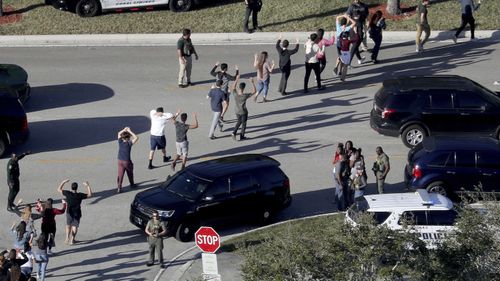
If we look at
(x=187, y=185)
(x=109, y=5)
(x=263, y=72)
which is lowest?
(x=187, y=185)

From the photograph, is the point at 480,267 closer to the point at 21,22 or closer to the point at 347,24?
the point at 347,24

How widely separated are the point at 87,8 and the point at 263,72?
426 inches

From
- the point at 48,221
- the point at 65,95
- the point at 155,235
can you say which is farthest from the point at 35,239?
the point at 65,95

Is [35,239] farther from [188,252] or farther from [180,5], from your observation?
[180,5]

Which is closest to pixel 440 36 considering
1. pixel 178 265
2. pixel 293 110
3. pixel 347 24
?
pixel 347 24

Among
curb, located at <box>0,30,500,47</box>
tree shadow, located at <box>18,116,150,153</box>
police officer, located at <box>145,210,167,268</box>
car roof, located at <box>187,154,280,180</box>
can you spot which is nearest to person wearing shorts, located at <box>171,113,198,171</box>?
car roof, located at <box>187,154,280,180</box>

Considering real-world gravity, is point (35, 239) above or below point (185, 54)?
below

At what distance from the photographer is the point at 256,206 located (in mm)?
22469

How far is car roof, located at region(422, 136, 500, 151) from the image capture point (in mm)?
23266

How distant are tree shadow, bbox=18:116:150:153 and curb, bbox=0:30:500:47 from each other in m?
7.83

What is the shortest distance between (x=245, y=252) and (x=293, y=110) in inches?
595

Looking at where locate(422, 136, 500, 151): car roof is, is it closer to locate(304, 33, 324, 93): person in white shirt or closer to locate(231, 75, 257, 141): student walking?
locate(231, 75, 257, 141): student walking

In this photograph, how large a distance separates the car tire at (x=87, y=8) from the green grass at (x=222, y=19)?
20cm

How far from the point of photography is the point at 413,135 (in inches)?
1046
